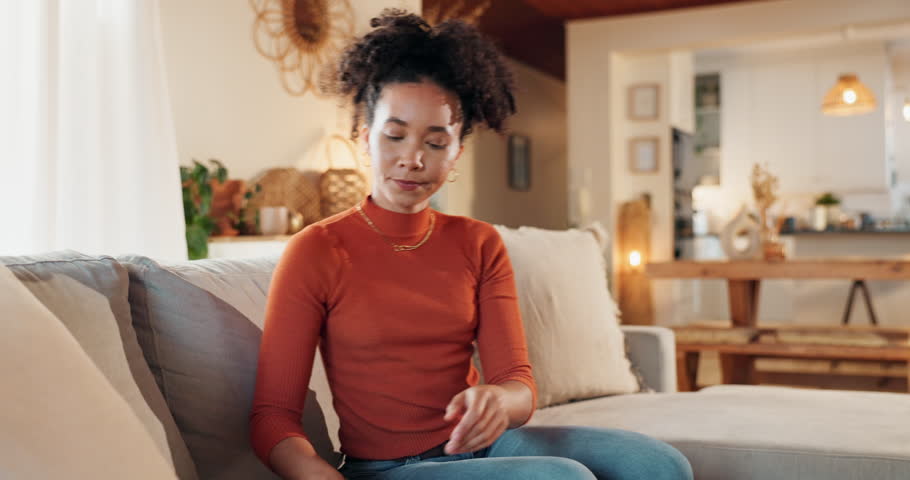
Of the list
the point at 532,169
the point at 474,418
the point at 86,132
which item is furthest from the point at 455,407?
the point at 532,169

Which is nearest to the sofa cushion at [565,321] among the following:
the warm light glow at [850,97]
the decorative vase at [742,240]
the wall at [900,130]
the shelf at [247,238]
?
the shelf at [247,238]

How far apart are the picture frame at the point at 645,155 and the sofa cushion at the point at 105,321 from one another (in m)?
5.64

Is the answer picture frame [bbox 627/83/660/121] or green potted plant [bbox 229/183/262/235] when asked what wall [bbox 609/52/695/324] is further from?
green potted plant [bbox 229/183/262/235]

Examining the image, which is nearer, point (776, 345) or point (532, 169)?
point (776, 345)

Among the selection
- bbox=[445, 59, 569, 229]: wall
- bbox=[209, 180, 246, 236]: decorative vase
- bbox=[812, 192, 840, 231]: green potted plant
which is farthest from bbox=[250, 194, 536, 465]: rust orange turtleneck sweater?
bbox=[812, 192, 840, 231]: green potted plant

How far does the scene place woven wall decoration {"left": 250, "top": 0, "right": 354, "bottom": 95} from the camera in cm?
364

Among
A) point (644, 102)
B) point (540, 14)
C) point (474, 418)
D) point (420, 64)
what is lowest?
point (474, 418)

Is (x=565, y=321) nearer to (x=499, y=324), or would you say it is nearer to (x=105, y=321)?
(x=499, y=324)

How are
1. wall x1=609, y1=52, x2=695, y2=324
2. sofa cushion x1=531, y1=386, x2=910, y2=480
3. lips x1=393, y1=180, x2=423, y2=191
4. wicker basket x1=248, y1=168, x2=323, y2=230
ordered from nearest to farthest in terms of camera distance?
1. lips x1=393, y1=180, x2=423, y2=191
2. sofa cushion x1=531, y1=386, x2=910, y2=480
3. wicker basket x1=248, y1=168, x2=323, y2=230
4. wall x1=609, y1=52, x2=695, y2=324

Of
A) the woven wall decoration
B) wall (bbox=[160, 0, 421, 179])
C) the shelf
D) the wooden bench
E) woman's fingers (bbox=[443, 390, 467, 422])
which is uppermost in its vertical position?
the woven wall decoration

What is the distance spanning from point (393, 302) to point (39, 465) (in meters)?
0.55

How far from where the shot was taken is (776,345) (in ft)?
13.4

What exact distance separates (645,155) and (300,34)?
136 inches

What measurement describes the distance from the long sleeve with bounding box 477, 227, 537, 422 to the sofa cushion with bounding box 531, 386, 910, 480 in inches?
25.7
